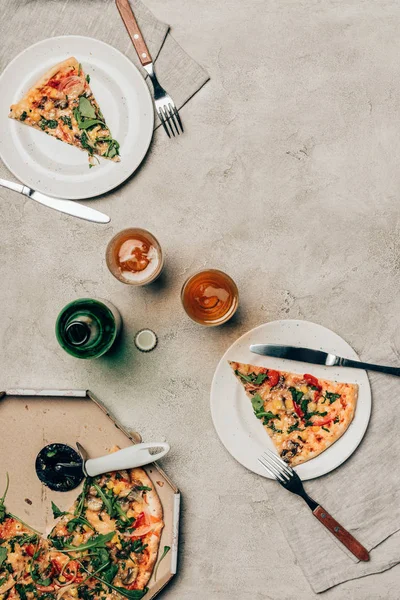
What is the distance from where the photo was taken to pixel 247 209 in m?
2.13

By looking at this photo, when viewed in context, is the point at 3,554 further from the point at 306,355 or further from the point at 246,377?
the point at 306,355

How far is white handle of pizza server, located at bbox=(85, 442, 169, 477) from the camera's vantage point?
199 cm

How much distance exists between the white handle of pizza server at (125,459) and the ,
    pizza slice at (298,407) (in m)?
0.37

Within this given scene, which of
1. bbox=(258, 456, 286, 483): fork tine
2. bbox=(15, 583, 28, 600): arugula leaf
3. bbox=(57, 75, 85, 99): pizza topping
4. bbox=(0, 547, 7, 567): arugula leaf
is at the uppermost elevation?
bbox=(57, 75, 85, 99): pizza topping

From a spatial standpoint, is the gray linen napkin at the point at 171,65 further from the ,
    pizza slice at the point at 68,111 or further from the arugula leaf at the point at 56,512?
the arugula leaf at the point at 56,512

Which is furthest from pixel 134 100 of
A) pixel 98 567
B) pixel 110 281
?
pixel 98 567

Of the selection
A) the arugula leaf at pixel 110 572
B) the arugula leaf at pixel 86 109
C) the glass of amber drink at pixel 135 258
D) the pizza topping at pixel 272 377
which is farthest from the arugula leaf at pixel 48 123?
the arugula leaf at pixel 110 572

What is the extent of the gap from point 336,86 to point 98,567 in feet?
6.42

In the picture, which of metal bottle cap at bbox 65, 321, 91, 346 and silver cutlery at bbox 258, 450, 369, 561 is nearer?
metal bottle cap at bbox 65, 321, 91, 346

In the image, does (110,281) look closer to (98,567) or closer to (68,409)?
(68,409)

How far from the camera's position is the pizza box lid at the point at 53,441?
2.07 meters

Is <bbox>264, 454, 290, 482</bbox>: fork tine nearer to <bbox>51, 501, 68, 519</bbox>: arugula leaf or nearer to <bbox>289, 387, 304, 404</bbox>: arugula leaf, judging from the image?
<bbox>289, 387, 304, 404</bbox>: arugula leaf

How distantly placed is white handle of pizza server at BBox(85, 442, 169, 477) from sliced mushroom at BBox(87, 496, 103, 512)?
0.10 meters

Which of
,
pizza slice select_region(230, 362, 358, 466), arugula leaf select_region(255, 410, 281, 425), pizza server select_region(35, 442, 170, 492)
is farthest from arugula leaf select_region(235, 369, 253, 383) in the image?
pizza server select_region(35, 442, 170, 492)
